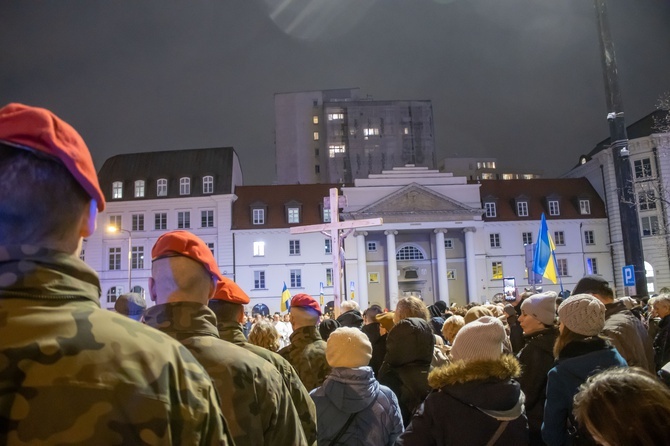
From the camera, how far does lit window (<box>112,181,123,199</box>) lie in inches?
2349

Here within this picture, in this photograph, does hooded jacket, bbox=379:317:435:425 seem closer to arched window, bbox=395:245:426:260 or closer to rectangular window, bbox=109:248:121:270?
arched window, bbox=395:245:426:260

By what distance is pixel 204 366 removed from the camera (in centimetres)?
281

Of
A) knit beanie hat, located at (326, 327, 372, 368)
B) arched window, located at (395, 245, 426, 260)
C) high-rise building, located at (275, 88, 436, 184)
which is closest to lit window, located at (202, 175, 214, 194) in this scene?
arched window, located at (395, 245, 426, 260)

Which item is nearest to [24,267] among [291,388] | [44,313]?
[44,313]

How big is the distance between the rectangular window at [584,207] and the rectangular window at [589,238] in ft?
A: 7.02

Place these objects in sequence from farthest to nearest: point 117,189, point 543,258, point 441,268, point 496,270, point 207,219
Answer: point 117,189
point 496,270
point 207,219
point 441,268
point 543,258

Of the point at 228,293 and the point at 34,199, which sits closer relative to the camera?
the point at 34,199

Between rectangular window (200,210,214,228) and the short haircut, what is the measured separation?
56.6m

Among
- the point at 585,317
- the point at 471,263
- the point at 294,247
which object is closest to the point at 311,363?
the point at 585,317

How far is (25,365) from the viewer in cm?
158

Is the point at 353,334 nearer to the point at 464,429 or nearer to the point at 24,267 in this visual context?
the point at 464,429

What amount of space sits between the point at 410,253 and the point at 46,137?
187 feet

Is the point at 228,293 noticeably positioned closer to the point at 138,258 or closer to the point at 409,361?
the point at 409,361

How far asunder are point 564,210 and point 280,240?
30021 mm
